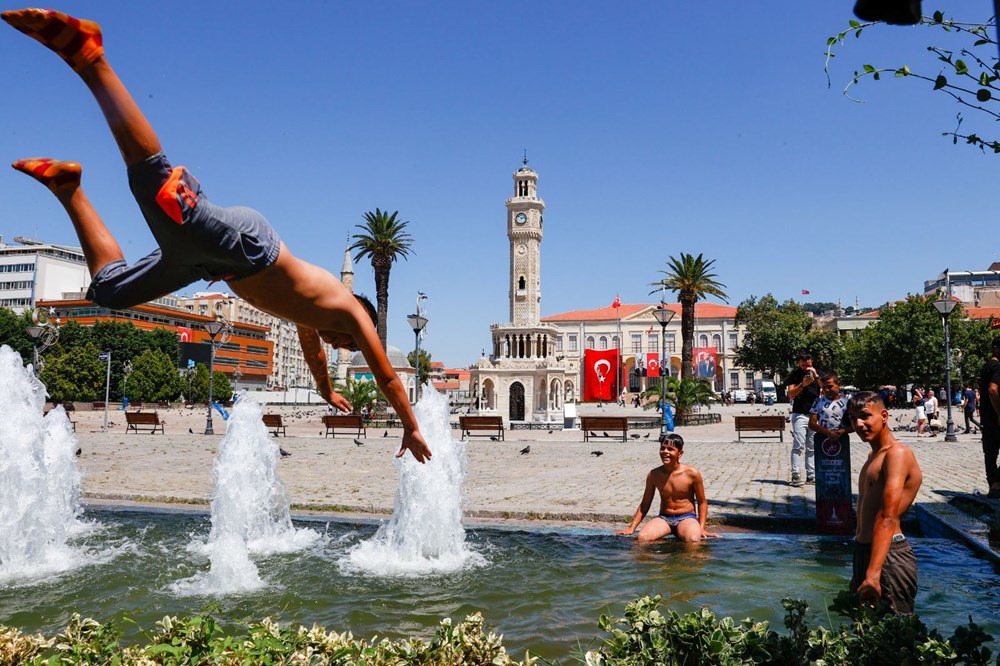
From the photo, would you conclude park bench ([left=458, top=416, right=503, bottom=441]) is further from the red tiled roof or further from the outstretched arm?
the red tiled roof

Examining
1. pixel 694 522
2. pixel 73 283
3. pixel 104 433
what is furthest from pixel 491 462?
pixel 73 283

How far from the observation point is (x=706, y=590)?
20.5 ft

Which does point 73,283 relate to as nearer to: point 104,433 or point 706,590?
point 104,433

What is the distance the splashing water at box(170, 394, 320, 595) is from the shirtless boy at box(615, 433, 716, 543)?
12.6ft

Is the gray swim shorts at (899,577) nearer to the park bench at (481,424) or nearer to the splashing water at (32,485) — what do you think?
the splashing water at (32,485)

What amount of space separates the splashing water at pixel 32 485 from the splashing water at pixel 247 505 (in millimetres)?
1492

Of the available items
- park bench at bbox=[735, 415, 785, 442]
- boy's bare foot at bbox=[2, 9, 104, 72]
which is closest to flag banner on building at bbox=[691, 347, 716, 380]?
park bench at bbox=[735, 415, 785, 442]

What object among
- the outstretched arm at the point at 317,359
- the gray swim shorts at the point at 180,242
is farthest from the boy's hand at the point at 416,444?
the gray swim shorts at the point at 180,242

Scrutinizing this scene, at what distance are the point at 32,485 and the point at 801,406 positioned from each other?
10.5 meters

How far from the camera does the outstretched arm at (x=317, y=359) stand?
4.54 metres

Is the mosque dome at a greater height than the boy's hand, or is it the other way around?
the mosque dome

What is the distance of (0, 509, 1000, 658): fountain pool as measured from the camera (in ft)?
18.4

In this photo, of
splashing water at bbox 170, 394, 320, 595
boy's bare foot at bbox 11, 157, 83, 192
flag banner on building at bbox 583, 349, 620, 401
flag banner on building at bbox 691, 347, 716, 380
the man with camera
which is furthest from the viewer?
flag banner on building at bbox 691, 347, 716, 380

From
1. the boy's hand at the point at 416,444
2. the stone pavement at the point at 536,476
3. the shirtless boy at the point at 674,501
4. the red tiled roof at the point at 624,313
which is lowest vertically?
the stone pavement at the point at 536,476
